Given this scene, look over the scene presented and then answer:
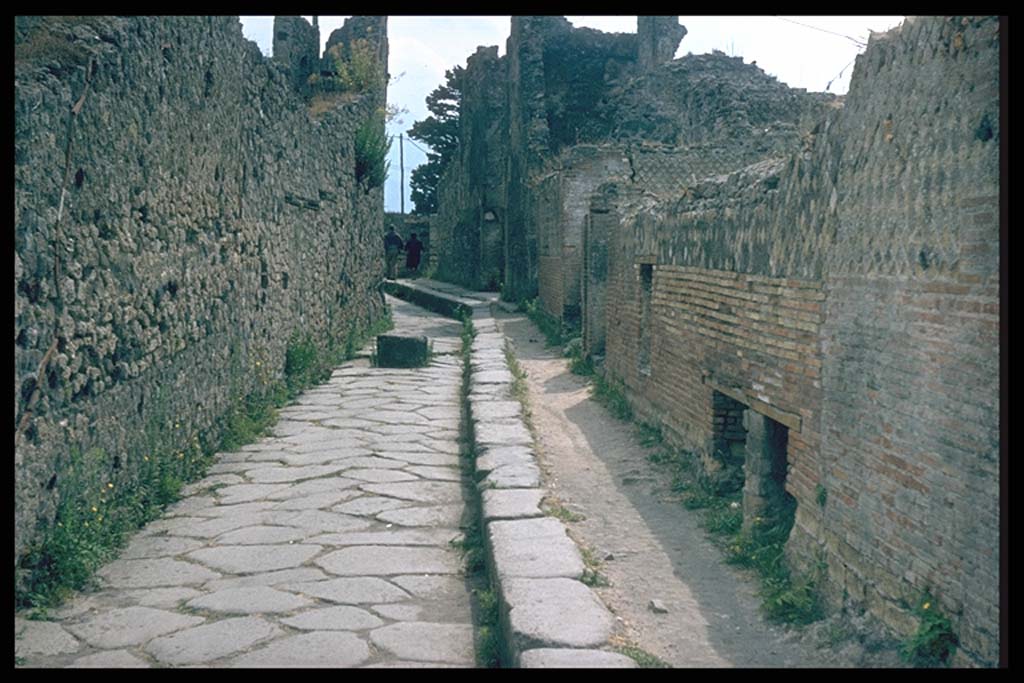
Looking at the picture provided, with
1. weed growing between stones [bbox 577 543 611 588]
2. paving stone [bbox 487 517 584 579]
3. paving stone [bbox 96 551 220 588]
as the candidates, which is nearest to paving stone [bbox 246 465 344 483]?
paving stone [bbox 96 551 220 588]

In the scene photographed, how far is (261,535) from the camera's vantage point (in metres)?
4.76

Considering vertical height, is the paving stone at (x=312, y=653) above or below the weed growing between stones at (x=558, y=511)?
below

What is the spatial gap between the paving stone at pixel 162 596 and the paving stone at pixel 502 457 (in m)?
2.11

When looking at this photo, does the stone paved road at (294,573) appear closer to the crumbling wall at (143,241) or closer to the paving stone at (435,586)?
the paving stone at (435,586)

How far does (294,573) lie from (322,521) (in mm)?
801

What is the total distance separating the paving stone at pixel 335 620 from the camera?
3.61 meters

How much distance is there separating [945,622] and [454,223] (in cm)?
2646

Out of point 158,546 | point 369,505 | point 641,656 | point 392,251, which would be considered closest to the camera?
point 641,656

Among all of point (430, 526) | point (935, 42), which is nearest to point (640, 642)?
point (430, 526)

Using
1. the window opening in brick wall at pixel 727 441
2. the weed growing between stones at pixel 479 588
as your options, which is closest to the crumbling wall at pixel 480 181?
the window opening in brick wall at pixel 727 441

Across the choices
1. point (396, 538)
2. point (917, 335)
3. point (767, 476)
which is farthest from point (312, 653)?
point (767, 476)

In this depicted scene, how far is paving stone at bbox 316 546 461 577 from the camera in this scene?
4301 millimetres

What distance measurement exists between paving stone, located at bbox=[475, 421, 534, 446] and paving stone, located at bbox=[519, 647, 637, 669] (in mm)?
3321

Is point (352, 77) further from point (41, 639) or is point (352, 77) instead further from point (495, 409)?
point (41, 639)
